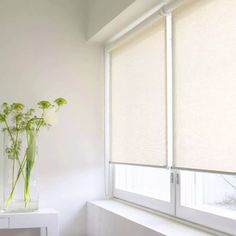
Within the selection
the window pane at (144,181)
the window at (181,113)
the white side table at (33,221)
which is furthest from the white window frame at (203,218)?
the white side table at (33,221)

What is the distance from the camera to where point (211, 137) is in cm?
212

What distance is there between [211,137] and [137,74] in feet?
3.39

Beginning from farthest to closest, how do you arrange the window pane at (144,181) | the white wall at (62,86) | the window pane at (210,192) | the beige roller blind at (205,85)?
1. the white wall at (62,86)
2. the window pane at (144,181)
3. the window pane at (210,192)
4. the beige roller blind at (205,85)

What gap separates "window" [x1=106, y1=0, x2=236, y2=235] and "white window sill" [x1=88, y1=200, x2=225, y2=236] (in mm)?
60

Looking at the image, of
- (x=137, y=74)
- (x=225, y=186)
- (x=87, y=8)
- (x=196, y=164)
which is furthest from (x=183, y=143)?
(x=87, y=8)

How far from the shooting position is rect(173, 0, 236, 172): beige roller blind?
6.52 ft

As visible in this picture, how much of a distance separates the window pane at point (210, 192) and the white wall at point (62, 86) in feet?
3.81

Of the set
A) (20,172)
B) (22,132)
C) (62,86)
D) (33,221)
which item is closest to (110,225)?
(33,221)

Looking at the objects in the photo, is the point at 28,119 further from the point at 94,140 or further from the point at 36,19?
the point at 36,19

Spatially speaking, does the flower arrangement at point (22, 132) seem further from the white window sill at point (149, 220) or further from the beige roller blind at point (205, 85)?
A: the beige roller blind at point (205, 85)

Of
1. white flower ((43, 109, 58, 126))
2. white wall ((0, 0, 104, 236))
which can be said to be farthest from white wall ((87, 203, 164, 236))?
white flower ((43, 109, 58, 126))

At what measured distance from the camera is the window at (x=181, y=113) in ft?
6.70

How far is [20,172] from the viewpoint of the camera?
311 centimetres

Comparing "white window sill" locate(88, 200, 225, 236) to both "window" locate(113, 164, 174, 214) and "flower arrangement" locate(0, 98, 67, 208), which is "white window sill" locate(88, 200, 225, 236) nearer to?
"window" locate(113, 164, 174, 214)
